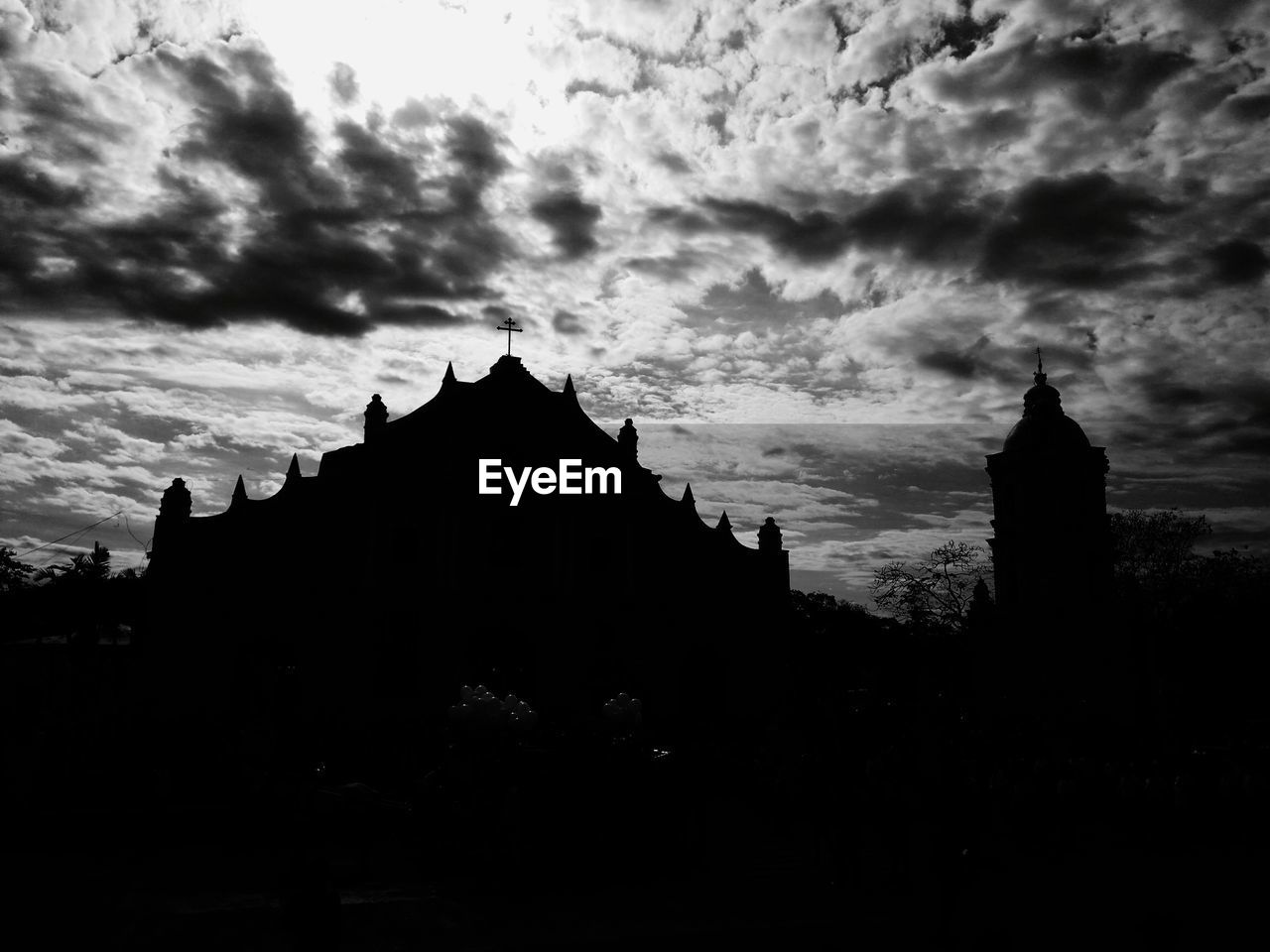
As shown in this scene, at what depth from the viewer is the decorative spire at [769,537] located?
96.1 ft

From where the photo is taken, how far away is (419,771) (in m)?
16.4

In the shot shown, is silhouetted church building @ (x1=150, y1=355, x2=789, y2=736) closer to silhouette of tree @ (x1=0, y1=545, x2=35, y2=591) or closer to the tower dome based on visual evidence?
the tower dome

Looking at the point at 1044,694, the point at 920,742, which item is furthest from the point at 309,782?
the point at 1044,694

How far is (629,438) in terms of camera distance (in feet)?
96.1

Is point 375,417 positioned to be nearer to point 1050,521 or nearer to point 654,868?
point 654,868

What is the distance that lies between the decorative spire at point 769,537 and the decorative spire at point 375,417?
12.3 meters

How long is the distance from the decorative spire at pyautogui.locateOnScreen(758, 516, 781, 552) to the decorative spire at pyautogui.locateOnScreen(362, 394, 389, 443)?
12.3 metres

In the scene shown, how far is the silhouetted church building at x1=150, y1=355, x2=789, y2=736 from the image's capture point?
2500 centimetres

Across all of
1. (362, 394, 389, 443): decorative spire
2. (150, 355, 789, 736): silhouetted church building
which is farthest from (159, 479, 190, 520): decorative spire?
(362, 394, 389, 443): decorative spire

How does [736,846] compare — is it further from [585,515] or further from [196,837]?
[585,515]

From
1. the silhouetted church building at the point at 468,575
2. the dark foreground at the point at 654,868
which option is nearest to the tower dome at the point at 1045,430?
the silhouetted church building at the point at 468,575

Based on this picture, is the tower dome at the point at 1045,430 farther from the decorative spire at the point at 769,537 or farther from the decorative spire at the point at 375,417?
the decorative spire at the point at 375,417

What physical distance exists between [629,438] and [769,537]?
5.50 metres

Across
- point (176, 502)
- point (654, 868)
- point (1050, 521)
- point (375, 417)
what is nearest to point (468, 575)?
point (375, 417)
